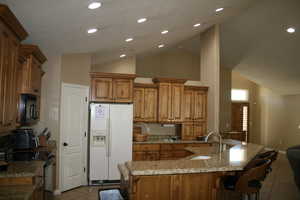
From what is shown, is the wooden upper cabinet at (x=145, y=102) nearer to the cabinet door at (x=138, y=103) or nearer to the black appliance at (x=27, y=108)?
the cabinet door at (x=138, y=103)

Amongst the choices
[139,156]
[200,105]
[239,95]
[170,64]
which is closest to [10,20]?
[139,156]

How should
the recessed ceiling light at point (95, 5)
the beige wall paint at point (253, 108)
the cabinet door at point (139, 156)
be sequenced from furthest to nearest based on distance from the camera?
the beige wall paint at point (253, 108) → the cabinet door at point (139, 156) → the recessed ceiling light at point (95, 5)

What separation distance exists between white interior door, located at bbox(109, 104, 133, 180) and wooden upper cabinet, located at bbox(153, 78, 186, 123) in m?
1.06

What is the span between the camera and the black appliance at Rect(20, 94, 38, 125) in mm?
3260

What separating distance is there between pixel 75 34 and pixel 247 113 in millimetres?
10289

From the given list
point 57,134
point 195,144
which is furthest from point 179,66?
point 57,134

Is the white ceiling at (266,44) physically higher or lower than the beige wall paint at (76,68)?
higher

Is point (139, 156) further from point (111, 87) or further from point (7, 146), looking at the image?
point (7, 146)

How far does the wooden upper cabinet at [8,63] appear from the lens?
2131mm

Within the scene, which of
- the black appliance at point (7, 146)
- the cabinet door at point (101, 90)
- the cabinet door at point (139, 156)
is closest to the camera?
the black appliance at point (7, 146)

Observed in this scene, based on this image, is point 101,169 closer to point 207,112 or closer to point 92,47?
point 92,47

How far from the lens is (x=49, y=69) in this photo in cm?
477

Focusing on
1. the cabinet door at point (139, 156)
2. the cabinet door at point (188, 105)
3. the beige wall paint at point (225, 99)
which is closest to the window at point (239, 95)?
the beige wall paint at point (225, 99)

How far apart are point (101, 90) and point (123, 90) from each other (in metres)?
0.49
